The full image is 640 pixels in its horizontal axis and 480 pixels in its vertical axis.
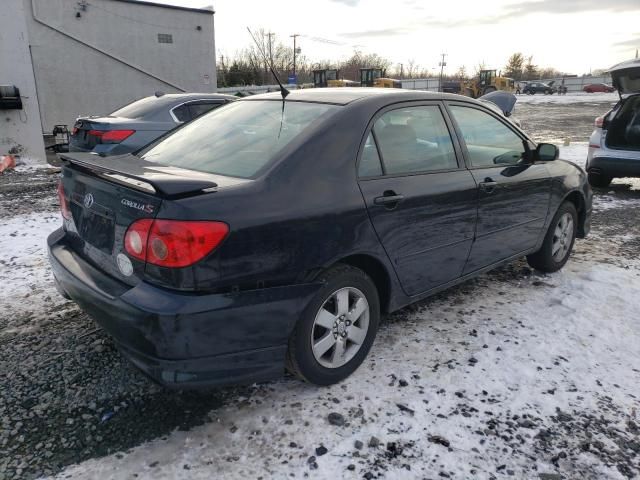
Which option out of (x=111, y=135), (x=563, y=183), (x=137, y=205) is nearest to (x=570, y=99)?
(x=563, y=183)

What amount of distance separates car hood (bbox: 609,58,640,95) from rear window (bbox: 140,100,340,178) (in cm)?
587

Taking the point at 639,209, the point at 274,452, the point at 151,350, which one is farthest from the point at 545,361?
the point at 639,209

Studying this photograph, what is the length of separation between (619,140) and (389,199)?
6.73 meters

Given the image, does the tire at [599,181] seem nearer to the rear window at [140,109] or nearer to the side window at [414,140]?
the side window at [414,140]

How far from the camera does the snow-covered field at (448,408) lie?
89.7 inches

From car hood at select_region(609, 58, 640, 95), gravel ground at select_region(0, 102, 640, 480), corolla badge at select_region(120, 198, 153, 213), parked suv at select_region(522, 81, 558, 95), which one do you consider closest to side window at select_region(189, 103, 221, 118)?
gravel ground at select_region(0, 102, 640, 480)

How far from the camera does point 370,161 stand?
2908mm

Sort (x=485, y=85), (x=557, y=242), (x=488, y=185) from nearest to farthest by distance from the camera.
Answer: (x=488, y=185) < (x=557, y=242) < (x=485, y=85)

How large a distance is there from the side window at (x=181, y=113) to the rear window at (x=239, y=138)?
4145mm

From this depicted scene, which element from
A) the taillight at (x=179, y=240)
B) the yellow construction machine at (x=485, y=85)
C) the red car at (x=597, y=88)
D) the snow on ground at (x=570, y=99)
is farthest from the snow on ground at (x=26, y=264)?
the red car at (x=597, y=88)

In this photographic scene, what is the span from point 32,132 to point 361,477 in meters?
11.2

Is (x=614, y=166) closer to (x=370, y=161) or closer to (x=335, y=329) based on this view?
(x=370, y=161)

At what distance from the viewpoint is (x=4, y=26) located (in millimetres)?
9984

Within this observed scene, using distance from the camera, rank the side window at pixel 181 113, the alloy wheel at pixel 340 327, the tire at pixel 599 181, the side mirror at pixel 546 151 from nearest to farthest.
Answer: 1. the alloy wheel at pixel 340 327
2. the side mirror at pixel 546 151
3. the side window at pixel 181 113
4. the tire at pixel 599 181
